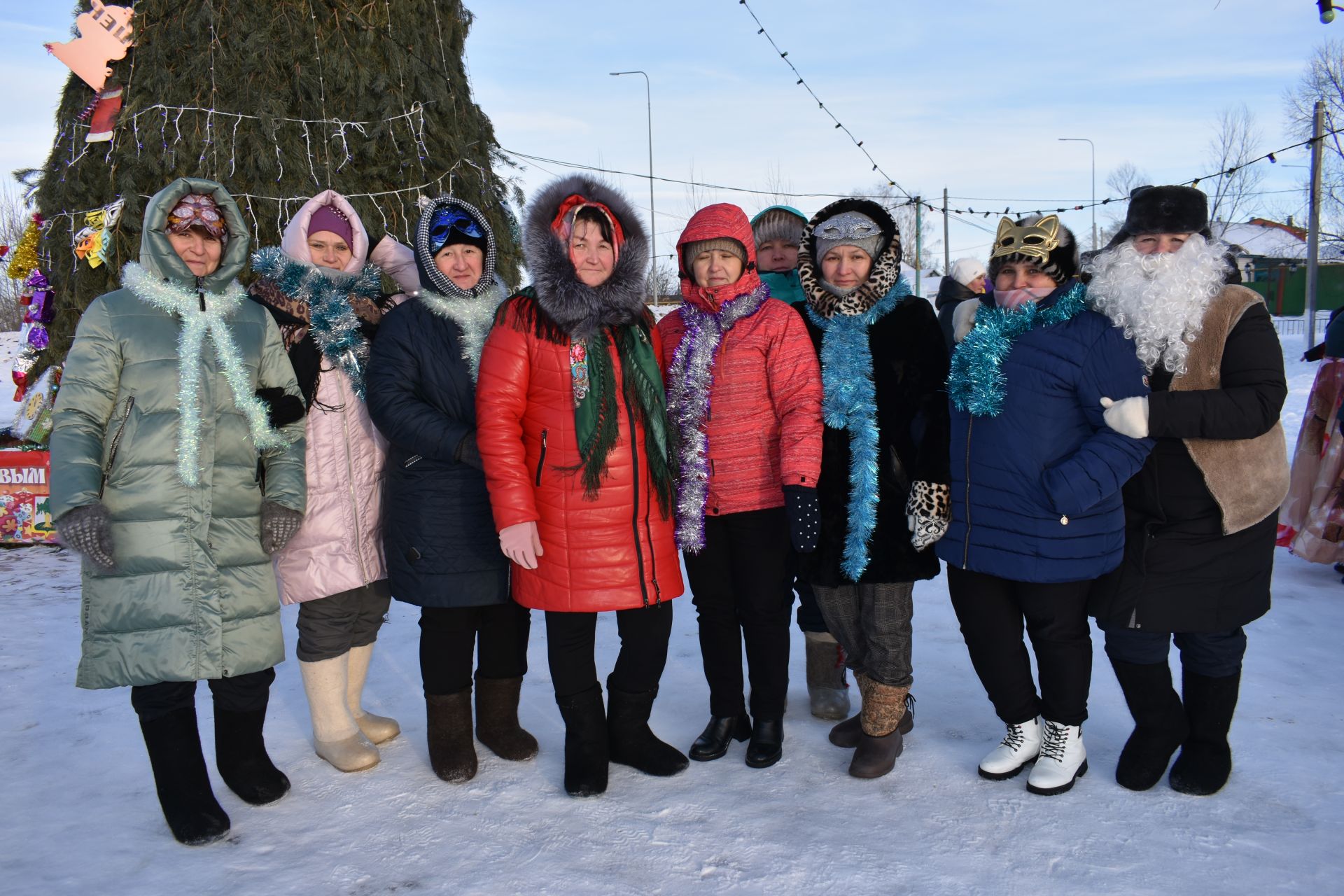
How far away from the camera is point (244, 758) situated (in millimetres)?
2938

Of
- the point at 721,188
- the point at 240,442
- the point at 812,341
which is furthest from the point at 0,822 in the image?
the point at 721,188

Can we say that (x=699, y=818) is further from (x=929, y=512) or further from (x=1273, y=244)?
(x=1273, y=244)

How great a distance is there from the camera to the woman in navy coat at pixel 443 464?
298cm

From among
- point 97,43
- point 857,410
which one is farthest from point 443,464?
point 97,43

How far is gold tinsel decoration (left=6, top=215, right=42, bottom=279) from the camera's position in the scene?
650 centimetres

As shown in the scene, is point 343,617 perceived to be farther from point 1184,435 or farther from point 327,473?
point 1184,435

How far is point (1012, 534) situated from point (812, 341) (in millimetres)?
926

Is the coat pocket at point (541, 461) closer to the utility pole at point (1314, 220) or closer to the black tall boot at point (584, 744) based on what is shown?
the black tall boot at point (584, 744)

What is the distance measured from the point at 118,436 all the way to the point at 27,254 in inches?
A: 202

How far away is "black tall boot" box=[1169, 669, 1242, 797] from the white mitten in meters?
0.86

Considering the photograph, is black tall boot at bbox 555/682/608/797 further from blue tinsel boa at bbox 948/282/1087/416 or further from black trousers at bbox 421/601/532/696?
blue tinsel boa at bbox 948/282/1087/416

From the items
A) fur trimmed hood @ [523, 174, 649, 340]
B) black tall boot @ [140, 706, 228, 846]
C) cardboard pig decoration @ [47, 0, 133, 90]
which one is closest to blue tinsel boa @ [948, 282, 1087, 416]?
fur trimmed hood @ [523, 174, 649, 340]

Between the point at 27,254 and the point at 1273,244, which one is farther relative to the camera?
the point at 1273,244

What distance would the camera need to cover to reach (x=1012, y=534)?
2.81 m
